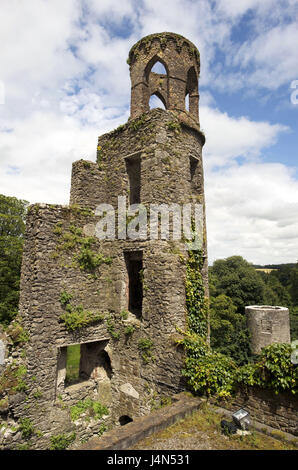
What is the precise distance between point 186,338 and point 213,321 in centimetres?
1800

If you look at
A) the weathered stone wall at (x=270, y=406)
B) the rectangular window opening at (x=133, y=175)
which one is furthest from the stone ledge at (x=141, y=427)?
the rectangular window opening at (x=133, y=175)

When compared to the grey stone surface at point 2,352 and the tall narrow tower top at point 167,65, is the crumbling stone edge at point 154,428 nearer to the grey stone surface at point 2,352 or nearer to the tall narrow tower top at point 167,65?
the grey stone surface at point 2,352

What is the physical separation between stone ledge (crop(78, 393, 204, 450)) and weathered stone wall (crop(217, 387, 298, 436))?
948 millimetres

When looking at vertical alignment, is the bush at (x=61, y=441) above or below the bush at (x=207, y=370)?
below

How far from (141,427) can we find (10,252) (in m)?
18.1

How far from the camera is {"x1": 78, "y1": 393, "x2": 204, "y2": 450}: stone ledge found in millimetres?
4410

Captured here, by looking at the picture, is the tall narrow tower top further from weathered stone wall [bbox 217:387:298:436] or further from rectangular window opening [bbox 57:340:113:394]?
weathered stone wall [bbox 217:387:298:436]

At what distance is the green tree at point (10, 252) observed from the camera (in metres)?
18.4

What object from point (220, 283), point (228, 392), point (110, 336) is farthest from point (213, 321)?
point (228, 392)

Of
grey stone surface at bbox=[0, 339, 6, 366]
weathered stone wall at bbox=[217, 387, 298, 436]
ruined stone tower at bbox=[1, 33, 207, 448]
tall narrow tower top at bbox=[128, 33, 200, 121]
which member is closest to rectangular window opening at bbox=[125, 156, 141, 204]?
ruined stone tower at bbox=[1, 33, 207, 448]

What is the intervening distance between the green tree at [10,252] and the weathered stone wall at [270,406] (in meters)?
16.4

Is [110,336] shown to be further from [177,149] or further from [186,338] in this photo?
[177,149]

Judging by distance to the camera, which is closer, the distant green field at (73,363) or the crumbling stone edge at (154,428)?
the crumbling stone edge at (154,428)

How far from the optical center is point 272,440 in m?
4.89
